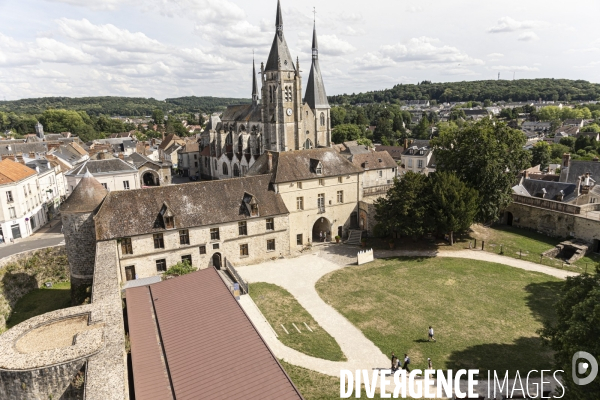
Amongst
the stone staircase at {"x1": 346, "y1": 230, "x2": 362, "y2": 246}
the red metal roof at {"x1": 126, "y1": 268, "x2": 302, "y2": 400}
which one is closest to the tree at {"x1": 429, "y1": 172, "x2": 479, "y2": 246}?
the stone staircase at {"x1": 346, "y1": 230, "x2": 362, "y2": 246}

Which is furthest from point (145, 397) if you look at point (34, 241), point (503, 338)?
point (34, 241)

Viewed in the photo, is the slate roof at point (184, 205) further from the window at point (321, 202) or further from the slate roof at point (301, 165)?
the window at point (321, 202)

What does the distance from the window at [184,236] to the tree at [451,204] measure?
21.2m

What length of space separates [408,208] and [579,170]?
3091 cm

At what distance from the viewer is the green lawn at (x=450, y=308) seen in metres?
20.9

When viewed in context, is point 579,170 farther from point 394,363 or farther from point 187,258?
point 187,258

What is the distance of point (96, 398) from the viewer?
11500 millimetres

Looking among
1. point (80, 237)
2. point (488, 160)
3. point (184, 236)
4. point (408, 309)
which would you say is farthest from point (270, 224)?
point (488, 160)

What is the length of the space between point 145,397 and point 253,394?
3.92 meters

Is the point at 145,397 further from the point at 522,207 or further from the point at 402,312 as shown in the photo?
the point at 522,207

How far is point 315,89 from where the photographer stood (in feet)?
233

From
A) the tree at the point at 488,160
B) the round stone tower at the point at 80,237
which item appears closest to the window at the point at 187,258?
the round stone tower at the point at 80,237

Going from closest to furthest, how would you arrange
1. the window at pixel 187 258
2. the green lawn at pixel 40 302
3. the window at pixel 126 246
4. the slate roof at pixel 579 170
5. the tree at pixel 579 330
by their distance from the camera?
1. the tree at pixel 579 330
2. the green lawn at pixel 40 302
3. the window at pixel 126 246
4. the window at pixel 187 258
5. the slate roof at pixel 579 170

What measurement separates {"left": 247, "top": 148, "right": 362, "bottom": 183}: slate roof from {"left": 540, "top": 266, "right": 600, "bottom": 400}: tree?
24384mm
